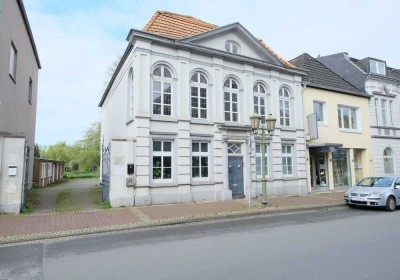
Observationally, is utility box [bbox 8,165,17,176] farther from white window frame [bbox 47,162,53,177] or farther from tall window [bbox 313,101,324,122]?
white window frame [bbox 47,162,53,177]

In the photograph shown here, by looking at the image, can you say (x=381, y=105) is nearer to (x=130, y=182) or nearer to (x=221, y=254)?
(x=130, y=182)

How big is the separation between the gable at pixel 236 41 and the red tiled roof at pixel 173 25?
2.83ft

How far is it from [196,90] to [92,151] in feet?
129

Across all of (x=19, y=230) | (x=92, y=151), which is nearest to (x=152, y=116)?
(x=19, y=230)

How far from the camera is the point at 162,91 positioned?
1428cm

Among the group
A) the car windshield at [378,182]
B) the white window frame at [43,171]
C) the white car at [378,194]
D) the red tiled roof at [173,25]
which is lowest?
the white car at [378,194]

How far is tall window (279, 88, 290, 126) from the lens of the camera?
1799cm

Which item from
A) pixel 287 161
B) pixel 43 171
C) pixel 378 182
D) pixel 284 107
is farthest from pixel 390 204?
pixel 43 171

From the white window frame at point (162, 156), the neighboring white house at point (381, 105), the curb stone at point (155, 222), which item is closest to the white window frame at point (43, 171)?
the white window frame at point (162, 156)

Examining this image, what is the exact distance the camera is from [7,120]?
14297 mm

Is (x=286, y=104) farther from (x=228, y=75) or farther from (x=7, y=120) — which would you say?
(x=7, y=120)

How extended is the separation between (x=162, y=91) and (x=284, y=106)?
796cm

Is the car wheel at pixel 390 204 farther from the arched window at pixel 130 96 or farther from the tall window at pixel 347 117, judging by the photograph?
the arched window at pixel 130 96

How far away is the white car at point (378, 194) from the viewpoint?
1229 cm
